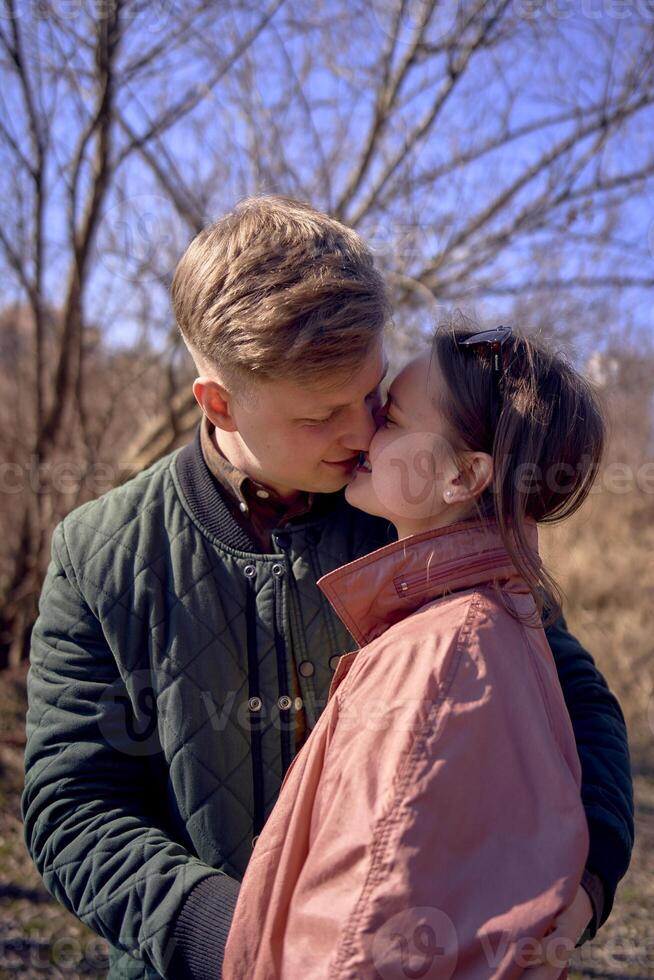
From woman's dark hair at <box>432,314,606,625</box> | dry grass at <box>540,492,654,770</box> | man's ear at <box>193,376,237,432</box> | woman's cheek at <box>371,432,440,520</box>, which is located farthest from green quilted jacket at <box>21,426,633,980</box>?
dry grass at <box>540,492,654,770</box>

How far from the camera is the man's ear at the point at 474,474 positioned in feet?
5.02

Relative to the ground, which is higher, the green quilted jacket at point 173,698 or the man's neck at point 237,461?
the man's neck at point 237,461

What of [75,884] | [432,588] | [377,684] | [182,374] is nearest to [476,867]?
[377,684]

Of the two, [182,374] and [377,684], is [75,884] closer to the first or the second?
[377,684]

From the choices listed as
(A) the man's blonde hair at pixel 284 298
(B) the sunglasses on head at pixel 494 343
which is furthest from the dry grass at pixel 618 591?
(A) the man's blonde hair at pixel 284 298

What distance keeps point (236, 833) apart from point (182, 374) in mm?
3266

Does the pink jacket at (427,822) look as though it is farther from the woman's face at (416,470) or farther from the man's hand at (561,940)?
the woman's face at (416,470)

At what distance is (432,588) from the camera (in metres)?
1.49

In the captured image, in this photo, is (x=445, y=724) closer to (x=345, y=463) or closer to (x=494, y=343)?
(x=345, y=463)

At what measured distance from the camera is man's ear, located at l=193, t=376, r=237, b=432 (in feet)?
5.55

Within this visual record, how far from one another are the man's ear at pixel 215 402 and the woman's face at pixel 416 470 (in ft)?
0.95

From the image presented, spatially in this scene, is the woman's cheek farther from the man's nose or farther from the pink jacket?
the pink jacket

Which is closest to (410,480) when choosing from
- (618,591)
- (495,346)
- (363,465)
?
(363,465)

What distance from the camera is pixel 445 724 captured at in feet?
4.22
